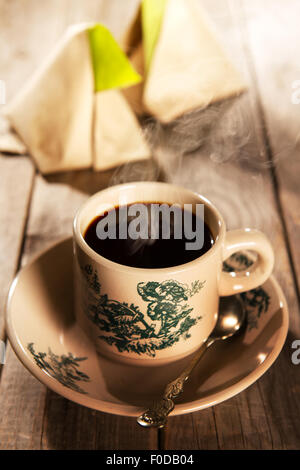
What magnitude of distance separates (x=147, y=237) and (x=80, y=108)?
459 millimetres

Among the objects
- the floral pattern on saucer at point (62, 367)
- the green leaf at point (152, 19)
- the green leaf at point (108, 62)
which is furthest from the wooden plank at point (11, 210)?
the green leaf at point (152, 19)

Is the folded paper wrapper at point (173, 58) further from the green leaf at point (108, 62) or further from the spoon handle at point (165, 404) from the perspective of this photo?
the spoon handle at point (165, 404)

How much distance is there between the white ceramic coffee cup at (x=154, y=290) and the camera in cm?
56

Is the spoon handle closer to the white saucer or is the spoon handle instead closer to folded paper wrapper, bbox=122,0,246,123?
the white saucer

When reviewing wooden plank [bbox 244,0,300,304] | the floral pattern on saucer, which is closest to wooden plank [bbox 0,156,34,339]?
the floral pattern on saucer

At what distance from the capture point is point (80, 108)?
3.27ft

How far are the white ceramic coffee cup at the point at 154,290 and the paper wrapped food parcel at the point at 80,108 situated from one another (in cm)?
38

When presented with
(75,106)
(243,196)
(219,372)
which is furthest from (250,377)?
(75,106)

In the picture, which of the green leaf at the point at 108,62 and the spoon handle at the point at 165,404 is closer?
the spoon handle at the point at 165,404

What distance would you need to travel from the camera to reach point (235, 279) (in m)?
0.66

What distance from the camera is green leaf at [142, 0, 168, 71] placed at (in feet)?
3.53

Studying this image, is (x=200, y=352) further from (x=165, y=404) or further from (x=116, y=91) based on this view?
(x=116, y=91)

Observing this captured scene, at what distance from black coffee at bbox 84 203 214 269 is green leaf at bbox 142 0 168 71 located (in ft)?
1.79

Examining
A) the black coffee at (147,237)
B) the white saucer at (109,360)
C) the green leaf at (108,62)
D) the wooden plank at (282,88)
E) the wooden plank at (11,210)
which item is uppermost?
the green leaf at (108,62)
